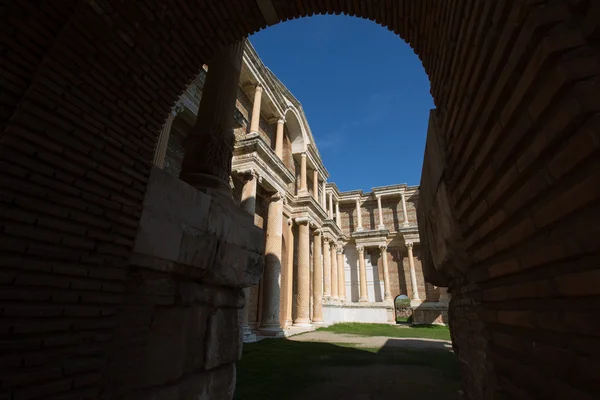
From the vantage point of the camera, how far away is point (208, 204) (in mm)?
2932

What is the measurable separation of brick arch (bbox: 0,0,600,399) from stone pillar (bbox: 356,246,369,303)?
78.2ft

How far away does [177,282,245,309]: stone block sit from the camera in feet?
8.62

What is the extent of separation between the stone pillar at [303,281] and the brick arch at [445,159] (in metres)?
12.6

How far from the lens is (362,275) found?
2631cm

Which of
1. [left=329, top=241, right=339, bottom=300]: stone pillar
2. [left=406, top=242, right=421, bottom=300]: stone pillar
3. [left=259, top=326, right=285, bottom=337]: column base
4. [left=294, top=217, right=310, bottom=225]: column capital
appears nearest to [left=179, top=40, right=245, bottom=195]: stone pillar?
[left=259, top=326, right=285, bottom=337]: column base

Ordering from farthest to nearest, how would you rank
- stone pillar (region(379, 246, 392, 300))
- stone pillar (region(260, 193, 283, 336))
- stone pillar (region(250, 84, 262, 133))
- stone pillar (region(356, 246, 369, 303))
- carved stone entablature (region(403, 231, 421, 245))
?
1. carved stone entablature (region(403, 231, 421, 245))
2. stone pillar (region(356, 246, 369, 303))
3. stone pillar (region(379, 246, 392, 300))
4. stone pillar (region(250, 84, 262, 133))
5. stone pillar (region(260, 193, 283, 336))

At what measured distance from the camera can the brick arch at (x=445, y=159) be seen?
112cm

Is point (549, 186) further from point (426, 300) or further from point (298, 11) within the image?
point (426, 300)

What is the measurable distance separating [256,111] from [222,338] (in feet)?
36.4

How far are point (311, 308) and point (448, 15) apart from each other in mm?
18766

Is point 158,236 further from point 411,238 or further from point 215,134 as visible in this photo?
point 411,238

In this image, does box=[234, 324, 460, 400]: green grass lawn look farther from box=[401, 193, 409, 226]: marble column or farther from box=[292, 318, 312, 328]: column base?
box=[401, 193, 409, 226]: marble column

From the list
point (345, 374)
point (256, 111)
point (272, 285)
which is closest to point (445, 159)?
point (345, 374)

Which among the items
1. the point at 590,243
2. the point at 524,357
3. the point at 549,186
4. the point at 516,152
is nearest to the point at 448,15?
the point at 516,152
